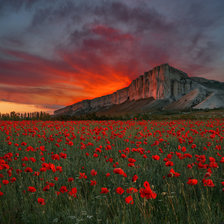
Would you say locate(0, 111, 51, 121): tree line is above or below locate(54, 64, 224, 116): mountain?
below

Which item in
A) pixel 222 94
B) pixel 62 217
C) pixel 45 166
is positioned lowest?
pixel 62 217

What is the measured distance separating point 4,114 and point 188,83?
11282 centimetres

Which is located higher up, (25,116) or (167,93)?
(167,93)

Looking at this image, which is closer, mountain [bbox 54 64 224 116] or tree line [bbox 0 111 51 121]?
tree line [bbox 0 111 51 121]

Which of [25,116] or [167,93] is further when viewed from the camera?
[167,93]

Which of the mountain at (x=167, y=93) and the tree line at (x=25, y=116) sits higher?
the mountain at (x=167, y=93)

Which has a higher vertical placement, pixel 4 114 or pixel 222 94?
pixel 222 94

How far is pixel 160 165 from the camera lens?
4.57 metres

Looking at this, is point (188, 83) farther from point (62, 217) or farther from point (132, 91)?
point (62, 217)

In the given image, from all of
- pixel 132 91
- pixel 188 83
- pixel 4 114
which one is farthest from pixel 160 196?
pixel 132 91

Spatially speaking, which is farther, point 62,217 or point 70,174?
point 70,174

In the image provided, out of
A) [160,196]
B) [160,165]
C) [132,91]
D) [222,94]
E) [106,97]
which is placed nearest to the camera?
[160,196]

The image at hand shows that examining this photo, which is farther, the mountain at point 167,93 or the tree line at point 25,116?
the mountain at point 167,93

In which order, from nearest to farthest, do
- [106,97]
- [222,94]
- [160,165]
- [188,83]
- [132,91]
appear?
[160,165], [222,94], [188,83], [132,91], [106,97]
